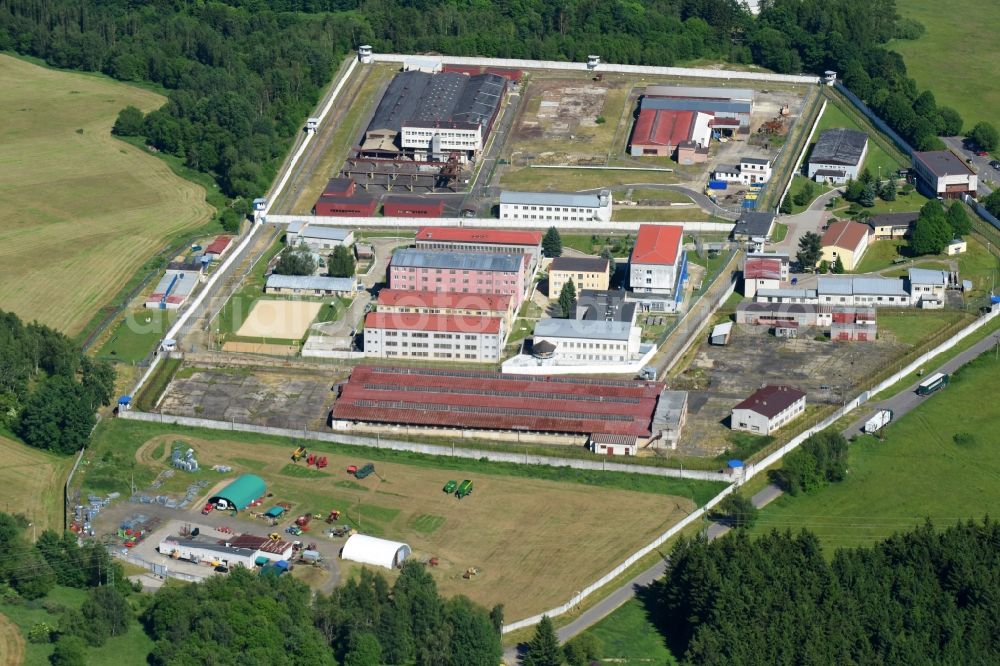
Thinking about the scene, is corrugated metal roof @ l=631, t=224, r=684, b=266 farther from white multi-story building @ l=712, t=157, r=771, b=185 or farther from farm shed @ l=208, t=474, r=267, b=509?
farm shed @ l=208, t=474, r=267, b=509

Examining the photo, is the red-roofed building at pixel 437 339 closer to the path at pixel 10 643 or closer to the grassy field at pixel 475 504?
the grassy field at pixel 475 504

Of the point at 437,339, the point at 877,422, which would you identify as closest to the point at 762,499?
the point at 877,422

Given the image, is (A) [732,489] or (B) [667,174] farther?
(B) [667,174]

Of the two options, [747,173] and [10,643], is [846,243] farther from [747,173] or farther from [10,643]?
[10,643]

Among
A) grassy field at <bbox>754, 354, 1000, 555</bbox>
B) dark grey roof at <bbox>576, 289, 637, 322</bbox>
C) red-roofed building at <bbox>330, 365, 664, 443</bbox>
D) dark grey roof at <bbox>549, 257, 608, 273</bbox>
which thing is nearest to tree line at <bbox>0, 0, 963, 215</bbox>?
dark grey roof at <bbox>549, 257, 608, 273</bbox>

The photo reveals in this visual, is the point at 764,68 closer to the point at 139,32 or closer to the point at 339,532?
the point at 139,32

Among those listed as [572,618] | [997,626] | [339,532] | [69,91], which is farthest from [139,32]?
[997,626]

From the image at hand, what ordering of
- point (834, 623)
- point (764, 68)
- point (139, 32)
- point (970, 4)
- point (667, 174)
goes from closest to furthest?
point (834, 623)
point (667, 174)
point (764, 68)
point (139, 32)
point (970, 4)

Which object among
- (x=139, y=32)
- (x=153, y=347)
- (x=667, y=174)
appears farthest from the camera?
(x=139, y=32)
